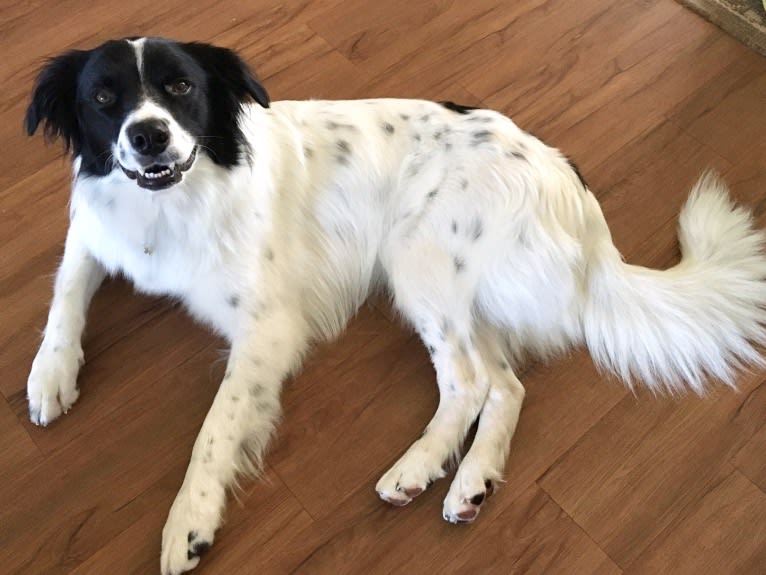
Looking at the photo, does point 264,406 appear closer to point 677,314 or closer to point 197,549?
point 197,549

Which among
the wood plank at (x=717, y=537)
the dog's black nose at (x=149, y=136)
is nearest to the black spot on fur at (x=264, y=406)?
the dog's black nose at (x=149, y=136)

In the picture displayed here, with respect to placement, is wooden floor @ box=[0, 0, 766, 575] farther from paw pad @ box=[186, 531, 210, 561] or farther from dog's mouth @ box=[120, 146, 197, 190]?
dog's mouth @ box=[120, 146, 197, 190]

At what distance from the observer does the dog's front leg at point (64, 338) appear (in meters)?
1.88

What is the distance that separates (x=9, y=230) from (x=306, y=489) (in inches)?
47.6

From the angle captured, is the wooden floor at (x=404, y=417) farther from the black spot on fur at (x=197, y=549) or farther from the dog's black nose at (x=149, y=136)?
the dog's black nose at (x=149, y=136)

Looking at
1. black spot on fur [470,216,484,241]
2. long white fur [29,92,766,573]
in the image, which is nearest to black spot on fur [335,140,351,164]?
long white fur [29,92,766,573]

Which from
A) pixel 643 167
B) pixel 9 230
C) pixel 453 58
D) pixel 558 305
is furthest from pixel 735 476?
pixel 9 230

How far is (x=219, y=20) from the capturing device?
2.81m

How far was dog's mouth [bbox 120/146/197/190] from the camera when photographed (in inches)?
66.0

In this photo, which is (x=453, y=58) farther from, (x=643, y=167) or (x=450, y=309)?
(x=450, y=309)

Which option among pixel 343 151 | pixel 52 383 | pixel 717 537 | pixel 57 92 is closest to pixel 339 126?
pixel 343 151

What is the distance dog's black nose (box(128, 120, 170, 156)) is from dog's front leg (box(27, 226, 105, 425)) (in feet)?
1.66

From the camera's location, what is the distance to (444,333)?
1950 millimetres

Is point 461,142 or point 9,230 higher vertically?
point 461,142
